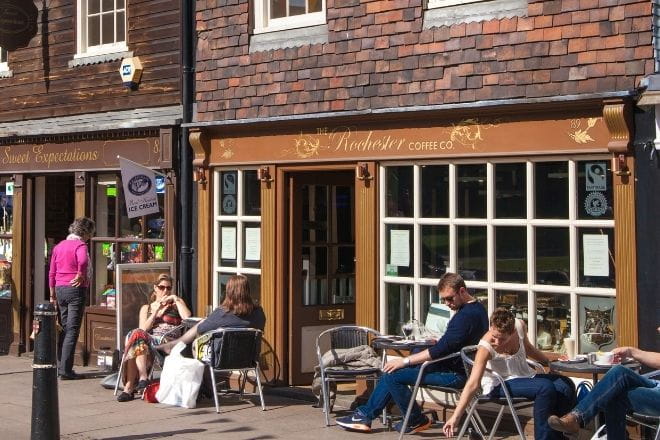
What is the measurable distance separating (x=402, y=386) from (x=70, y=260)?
4.96m

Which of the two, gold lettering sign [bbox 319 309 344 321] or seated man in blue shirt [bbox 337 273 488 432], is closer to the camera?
seated man in blue shirt [bbox 337 273 488 432]

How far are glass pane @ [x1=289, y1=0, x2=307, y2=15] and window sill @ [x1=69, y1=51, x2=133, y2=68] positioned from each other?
2.48 m

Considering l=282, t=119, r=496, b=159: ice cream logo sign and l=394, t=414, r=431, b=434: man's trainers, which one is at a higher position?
l=282, t=119, r=496, b=159: ice cream logo sign

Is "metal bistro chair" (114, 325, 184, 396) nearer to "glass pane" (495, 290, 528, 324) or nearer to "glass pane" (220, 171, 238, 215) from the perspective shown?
"glass pane" (220, 171, 238, 215)

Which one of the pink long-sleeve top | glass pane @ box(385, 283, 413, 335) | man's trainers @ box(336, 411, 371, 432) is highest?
the pink long-sleeve top

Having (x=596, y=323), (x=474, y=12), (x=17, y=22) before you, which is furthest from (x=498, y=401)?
(x=17, y=22)

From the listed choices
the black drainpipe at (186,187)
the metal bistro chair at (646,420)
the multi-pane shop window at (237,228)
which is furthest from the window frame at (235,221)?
the metal bistro chair at (646,420)

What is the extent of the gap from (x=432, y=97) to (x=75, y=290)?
190 inches

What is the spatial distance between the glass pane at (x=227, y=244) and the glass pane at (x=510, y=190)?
11.0ft

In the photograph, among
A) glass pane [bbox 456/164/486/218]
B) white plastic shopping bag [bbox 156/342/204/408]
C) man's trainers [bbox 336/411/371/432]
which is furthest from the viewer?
white plastic shopping bag [bbox 156/342/204/408]

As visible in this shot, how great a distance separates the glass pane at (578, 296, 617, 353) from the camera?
8484 millimetres

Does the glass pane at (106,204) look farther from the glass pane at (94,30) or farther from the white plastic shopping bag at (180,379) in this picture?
the white plastic shopping bag at (180,379)

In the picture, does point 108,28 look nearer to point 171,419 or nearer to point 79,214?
point 79,214

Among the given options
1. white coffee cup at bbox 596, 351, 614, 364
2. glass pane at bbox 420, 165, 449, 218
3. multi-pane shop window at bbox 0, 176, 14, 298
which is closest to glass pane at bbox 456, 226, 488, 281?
glass pane at bbox 420, 165, 449, 218
